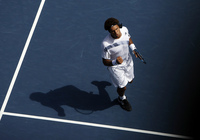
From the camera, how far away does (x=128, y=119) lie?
700 centimetres

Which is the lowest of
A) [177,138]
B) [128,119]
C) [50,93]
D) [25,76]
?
[177,138]

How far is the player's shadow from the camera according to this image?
7.25 meters

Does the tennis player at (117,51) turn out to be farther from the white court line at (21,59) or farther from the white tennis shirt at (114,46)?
the white court line at (21,59)

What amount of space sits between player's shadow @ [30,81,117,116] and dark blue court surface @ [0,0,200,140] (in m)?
0.02

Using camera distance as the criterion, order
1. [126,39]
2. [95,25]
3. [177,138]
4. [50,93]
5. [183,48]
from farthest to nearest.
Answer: [95,25]
[183,48]
[50,93]
[177,138]
[126,39]

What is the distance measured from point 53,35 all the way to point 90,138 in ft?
10.4

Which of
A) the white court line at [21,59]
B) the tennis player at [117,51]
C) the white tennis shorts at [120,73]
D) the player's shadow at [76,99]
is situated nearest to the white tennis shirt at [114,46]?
the tennis player at [117,51]

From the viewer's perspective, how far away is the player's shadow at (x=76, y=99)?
7248 millimetres

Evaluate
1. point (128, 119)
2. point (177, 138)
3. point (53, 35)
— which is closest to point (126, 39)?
point (128, 119)

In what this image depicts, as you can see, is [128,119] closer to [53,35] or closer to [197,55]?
[197,55]

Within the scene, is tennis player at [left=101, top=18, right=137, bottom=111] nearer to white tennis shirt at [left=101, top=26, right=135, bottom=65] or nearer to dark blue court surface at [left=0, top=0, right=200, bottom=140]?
white tennis shirt at [left=101, top=26, right=135, bottom=65]

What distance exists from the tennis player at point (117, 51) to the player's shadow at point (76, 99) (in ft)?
2.48

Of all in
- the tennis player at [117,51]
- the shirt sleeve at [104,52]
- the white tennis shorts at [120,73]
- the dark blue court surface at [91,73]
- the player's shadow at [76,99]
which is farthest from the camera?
the player's shadow at [76,99]

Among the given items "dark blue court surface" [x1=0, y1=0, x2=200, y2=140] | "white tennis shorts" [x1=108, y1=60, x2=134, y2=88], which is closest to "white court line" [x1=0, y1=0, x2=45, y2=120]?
"dark blue court surface" [x1=0, y1=0, x2=200, y2=140]
